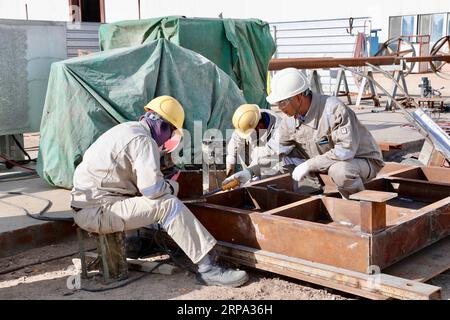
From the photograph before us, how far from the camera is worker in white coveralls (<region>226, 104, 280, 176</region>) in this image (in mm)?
5879

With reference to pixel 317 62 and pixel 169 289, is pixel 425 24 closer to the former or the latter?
pixel 317 62

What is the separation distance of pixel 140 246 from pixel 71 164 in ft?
6.02

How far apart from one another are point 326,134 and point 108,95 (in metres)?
2.75

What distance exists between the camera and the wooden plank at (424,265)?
4102mm

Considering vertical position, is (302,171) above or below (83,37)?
below

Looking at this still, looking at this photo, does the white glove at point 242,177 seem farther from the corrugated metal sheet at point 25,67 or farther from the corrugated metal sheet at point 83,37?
the corrugated metal sheet at point 83,37

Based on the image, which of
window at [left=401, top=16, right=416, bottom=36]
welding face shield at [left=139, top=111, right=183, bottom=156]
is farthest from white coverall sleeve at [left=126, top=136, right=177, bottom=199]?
window at [left=401, top=16, right=416, bottom=36]

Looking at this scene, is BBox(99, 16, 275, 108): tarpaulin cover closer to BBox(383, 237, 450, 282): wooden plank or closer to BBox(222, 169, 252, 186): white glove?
BBox(222, 169, 252, 186): white glove

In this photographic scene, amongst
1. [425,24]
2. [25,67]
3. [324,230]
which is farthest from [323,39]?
[324,230]

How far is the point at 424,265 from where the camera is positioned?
4.28 meters

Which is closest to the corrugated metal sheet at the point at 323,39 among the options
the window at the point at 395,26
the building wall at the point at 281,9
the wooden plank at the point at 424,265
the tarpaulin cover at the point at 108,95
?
the building wall at the point at 281,9

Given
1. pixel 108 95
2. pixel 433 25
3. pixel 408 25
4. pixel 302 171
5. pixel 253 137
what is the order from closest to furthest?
pixel 302 171 < pixel 253 137 < pixel 108 95 < pixel 433 25 < pixel 408 25

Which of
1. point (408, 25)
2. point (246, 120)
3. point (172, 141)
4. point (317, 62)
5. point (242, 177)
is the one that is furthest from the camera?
point (408, 25)

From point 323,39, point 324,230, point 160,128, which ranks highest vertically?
point 323,39
